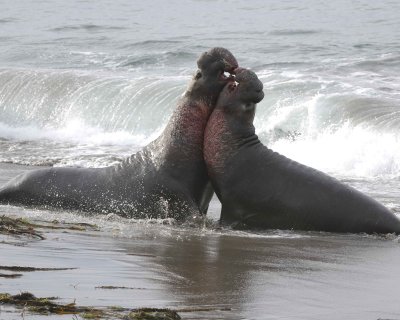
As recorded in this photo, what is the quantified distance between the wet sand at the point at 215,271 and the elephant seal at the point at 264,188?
25cm

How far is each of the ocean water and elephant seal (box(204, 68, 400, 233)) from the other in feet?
1.10

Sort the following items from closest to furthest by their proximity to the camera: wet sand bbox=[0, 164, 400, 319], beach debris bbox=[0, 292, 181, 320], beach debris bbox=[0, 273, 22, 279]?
beach debris bbox=[0, 292, 181, 320] < wet sand bbox=[0, 164, 400, 319] < beach debris bbox=[0, 273, 22, 279]

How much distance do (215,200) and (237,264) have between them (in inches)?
157

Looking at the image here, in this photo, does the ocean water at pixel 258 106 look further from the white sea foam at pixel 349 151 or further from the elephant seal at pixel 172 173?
the elephant seal at pixel 172 173

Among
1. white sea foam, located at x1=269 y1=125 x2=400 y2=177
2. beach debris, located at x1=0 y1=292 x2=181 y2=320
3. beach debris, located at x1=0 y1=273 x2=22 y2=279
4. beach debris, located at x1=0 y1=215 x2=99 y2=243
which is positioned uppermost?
beach debris, located at x1=0 y1=292 x2=181 y2=320

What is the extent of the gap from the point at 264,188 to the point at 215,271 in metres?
2.71

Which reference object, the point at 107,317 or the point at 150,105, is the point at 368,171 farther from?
the point at 107,317

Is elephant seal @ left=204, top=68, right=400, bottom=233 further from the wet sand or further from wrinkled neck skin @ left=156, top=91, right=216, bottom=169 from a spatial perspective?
the wet sand

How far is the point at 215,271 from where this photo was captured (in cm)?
636

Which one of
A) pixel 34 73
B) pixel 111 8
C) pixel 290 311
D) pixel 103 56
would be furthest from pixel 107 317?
pixel 111 8

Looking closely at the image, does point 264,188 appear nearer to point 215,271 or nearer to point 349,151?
point 215,271

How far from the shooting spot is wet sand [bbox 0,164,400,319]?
5312 mm

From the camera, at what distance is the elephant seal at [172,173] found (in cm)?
912

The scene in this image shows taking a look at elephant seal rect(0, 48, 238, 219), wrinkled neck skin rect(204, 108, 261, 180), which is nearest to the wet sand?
elephant seal rect(0, 48, 238, 219)
